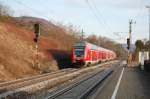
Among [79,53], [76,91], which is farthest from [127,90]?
[79,53]

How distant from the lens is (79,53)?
54.4 m

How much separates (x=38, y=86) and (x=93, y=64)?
125ft

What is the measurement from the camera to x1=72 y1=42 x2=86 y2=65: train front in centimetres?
5388

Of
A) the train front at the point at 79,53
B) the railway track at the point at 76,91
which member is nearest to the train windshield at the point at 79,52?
the train front at the point at 79,53

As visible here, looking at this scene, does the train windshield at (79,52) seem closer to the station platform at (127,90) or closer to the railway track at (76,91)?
the station platform at (127,90)

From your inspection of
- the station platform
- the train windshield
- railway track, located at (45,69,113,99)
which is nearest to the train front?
the train windshield

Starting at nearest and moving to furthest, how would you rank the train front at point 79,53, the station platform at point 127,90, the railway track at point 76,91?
1. the railway track at point 76,91
2. the station platform at point 127,90
3. the train front at point 79,53

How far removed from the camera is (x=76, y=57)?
179 ft

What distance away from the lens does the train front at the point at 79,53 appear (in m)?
53.9

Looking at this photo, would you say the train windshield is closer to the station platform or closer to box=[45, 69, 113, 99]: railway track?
the station platform

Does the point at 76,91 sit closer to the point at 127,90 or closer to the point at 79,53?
the point at 127,90

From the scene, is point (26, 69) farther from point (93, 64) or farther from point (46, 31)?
point (46, 31)

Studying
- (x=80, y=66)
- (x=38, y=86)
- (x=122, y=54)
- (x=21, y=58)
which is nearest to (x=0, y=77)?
(x=38, y=86)

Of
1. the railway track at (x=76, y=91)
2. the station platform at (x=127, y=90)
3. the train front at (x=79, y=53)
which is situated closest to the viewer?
the railway track at (x=76, y=91)
